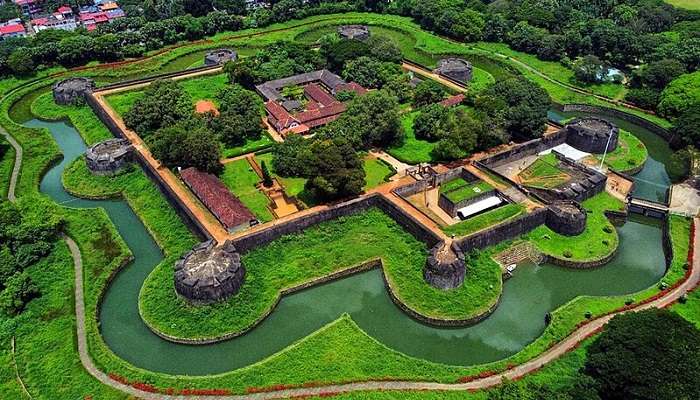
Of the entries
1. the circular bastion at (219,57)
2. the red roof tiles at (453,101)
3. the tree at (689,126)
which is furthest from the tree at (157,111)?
the tree at (689,126)

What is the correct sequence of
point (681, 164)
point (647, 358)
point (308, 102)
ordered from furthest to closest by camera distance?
point (308, 102) < point (681, 164) < point (647, 358)

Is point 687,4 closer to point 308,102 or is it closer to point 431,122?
point 431,122

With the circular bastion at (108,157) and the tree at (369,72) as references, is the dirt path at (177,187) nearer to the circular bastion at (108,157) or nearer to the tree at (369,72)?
the circular bastion at (108,157)

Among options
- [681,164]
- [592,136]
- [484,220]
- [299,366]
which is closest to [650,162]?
[681,164]

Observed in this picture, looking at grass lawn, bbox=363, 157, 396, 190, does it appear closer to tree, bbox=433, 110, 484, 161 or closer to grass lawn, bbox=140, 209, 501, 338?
grass lawn, bbox=140, 209, 501, 338

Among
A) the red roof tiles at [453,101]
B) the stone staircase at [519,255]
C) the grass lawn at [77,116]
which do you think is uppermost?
the red roof tiles at [453,101]

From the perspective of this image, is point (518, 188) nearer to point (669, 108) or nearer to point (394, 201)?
point (394, 201)
